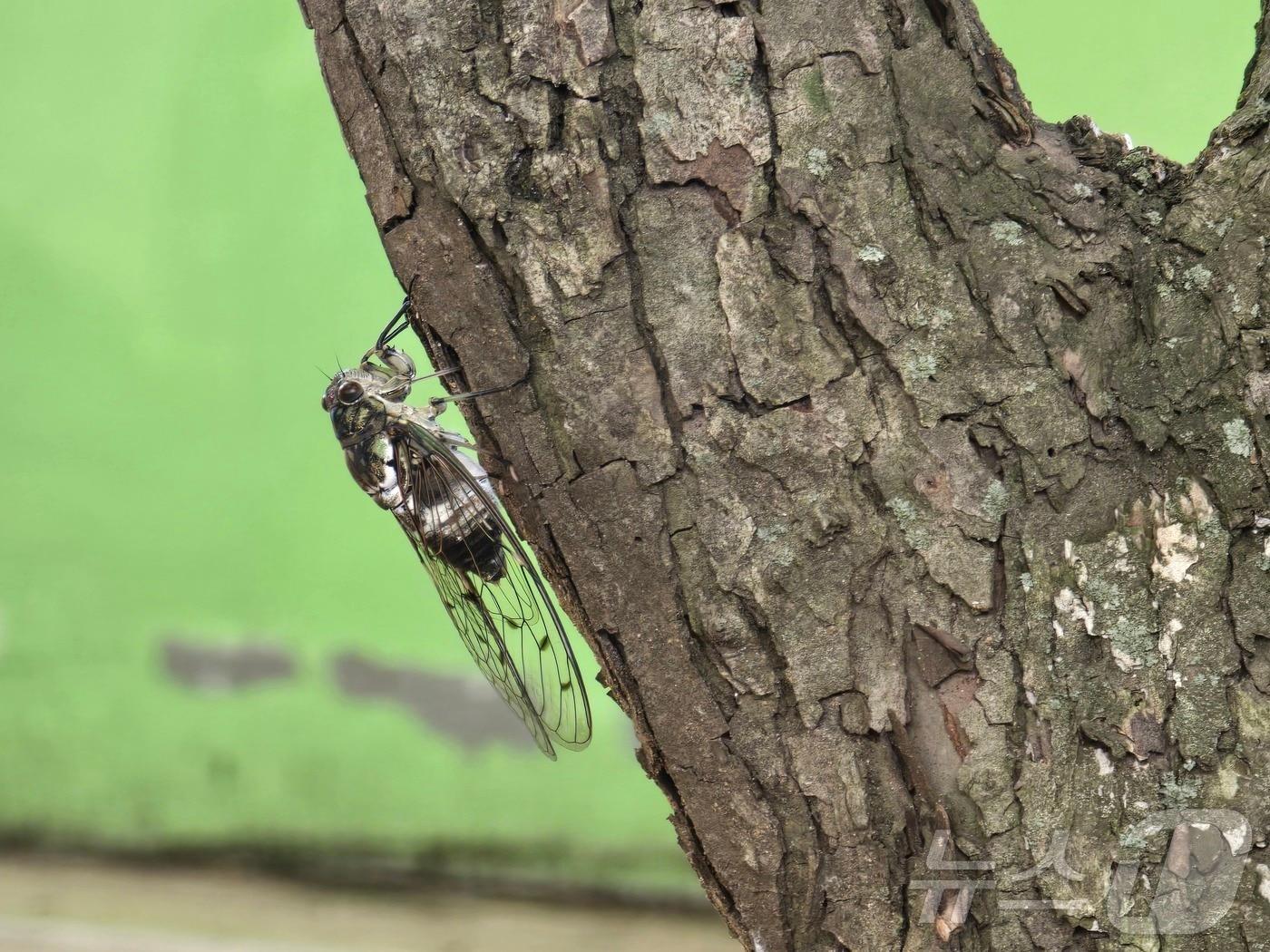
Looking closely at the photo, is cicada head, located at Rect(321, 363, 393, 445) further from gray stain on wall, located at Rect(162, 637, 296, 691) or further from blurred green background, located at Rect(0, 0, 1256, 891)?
gray stain on wall, located at Rect(162, 637, 296, 691)

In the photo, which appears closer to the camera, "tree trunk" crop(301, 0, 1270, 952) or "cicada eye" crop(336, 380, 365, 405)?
"tree trunk" crop(301, 0, 1270, 952)

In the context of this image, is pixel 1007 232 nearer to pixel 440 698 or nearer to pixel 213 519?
pixel 440 698

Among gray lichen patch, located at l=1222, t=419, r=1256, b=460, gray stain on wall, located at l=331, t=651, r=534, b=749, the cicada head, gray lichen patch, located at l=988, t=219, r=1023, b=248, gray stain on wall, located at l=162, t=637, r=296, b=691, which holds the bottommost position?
gray lichen patch, located at l=1222, t=419, r=1256, b=460

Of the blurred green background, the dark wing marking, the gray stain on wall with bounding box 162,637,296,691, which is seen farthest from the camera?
the gray stain on wall with bounding box 162,637,296,691

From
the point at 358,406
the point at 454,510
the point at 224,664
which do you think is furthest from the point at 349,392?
the point at 224,664

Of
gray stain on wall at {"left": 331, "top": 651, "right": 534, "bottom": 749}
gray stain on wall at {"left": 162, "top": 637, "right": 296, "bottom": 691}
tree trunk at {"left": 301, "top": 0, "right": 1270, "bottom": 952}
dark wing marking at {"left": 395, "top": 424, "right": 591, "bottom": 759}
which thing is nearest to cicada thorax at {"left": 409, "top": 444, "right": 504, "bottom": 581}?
dark wing marking at {"left": 395, "top": 424, "right": 591, "bottom": 759}

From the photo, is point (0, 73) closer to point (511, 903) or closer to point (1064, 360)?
point (511, 903)
